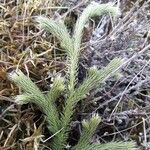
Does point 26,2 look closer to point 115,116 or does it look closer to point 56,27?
point 56,27

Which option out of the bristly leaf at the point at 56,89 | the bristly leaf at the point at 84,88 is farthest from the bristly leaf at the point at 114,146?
the bristly leaf at the point at 56,89

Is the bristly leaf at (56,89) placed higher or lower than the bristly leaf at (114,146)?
higher

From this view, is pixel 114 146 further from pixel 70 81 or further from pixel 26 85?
pixel 26 85

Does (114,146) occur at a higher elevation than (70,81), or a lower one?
lower

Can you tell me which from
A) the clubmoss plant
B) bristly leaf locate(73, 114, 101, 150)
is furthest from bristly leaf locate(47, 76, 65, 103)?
bristly leaf locate(73, 114, 101, 150)

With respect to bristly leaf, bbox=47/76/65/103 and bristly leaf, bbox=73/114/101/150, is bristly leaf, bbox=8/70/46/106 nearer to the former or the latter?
bristly leaf, bbox=47/76/65/103

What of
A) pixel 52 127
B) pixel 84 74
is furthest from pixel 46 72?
pixel 52 127

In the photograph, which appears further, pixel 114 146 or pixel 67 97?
pixel 67 97

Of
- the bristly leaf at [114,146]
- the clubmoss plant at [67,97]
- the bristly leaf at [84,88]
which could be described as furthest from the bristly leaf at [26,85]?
the bristly leaf at [114,146]

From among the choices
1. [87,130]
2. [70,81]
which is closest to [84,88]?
[70,81]

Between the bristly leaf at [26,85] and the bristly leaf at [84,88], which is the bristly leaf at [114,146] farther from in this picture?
the bristly leaf at [26,85]
